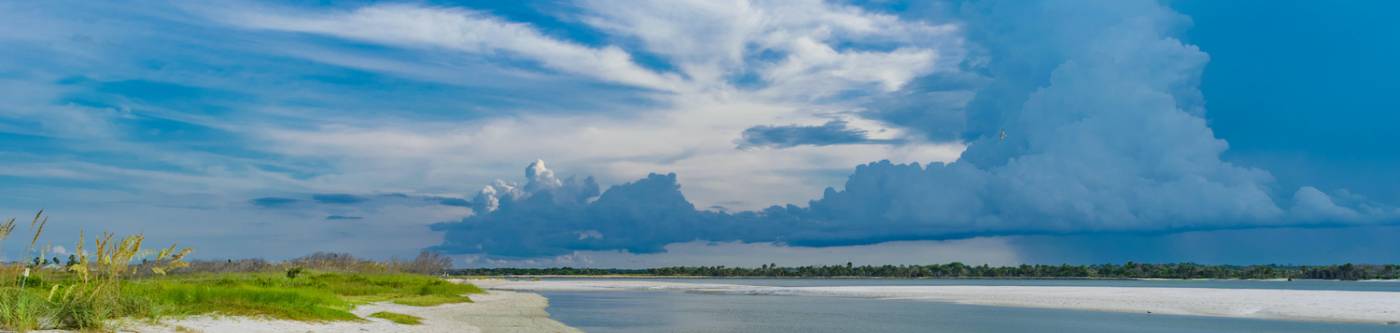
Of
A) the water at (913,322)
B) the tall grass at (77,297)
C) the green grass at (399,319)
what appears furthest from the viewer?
the water at (913,322)

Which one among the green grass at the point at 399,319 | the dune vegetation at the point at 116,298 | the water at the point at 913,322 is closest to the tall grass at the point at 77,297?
the dune vegetation at the point at 116,298

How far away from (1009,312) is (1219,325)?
517 inches

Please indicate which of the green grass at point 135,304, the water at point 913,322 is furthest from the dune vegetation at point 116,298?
the water at point 913,322

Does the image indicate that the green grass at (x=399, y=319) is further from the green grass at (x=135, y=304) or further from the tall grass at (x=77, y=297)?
the tall grass at (x=77, y=297)

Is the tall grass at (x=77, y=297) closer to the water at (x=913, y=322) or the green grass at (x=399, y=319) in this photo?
the green grass at (x=399, y=319)

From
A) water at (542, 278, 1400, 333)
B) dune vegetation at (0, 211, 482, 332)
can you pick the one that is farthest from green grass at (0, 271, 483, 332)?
water at (542, 278, 1400, 333)

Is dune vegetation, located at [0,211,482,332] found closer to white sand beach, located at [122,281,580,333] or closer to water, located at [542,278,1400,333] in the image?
white sand beach, located at [122,281,580,333]

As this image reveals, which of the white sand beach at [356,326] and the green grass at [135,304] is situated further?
the white sand beach at [356,326]

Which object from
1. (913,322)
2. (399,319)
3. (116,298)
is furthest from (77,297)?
(913,322)

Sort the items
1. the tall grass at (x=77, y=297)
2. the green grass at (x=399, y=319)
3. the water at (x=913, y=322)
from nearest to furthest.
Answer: the tall grass at (x=77, y=297) < the green grass at (x=399, y=319) < the water at (x=913, y=322)

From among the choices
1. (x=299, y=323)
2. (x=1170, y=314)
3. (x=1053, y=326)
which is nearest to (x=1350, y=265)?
(x=1170, y=314)

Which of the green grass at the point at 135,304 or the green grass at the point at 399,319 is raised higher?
the green grass at the point at 135,304

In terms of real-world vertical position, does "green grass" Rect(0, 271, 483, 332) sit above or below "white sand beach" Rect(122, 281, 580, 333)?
above

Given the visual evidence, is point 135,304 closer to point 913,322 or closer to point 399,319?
point 399,319
